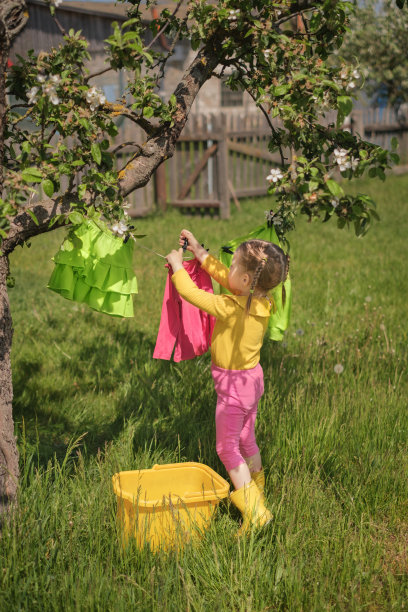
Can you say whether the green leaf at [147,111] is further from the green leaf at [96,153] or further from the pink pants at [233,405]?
the pink pants at [233,405]

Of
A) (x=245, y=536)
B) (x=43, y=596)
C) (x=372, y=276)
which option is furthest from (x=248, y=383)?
(x=372, y=276)

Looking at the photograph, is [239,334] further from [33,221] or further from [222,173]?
[222,173]

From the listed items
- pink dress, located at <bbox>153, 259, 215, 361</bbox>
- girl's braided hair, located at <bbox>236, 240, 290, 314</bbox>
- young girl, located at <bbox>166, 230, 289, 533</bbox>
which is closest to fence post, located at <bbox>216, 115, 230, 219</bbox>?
pink dress, located at <bbox>153, 259, 215, 361</bbox>

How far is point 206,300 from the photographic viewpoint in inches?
117

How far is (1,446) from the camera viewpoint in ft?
8.86

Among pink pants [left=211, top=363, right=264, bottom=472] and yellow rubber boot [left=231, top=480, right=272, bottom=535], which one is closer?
yellow rubber boot [left=231, top=480, right=272, bottom=535]

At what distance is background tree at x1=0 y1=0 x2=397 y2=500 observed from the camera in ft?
7.99

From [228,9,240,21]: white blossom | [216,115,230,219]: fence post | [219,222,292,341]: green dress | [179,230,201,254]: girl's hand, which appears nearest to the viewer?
[228,9,240,21]: white blossom

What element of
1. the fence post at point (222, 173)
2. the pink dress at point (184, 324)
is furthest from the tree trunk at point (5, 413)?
the fence post at point (222, 173)

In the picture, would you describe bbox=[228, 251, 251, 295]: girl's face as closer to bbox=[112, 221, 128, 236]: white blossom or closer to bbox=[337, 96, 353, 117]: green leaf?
bbox=[112, 221, 128, 236]: white blossom

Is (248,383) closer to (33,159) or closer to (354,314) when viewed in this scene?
(33,159)

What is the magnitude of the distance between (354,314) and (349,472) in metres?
2.86

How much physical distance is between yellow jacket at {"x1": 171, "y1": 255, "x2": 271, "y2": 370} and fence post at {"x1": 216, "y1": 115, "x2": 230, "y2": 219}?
26.4ft

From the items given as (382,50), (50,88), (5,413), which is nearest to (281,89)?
(50,88)
